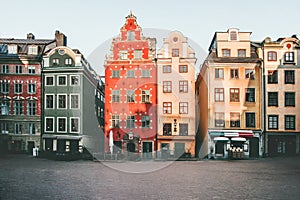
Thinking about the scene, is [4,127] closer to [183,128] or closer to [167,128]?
[167,128]

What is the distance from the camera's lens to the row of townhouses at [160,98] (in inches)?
2007

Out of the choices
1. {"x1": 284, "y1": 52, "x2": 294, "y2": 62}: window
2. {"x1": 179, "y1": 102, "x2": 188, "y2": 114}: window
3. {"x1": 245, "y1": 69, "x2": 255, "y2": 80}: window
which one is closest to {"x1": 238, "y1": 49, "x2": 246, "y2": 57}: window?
{"x1": 245, "y1": 69, "x2": 255, "y2": 80}: window

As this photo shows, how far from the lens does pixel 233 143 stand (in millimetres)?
50062

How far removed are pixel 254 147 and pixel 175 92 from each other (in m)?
12.6

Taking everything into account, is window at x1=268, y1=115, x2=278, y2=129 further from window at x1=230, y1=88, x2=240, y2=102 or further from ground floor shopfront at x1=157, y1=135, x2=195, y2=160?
ground floor shopfront at x1=157, y1=135, x2=195, y2=160

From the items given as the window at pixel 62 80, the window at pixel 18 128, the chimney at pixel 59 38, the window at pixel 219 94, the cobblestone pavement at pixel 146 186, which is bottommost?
the cobblestone pavement at pixel 146 186

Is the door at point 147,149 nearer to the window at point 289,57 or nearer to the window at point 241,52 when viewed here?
the window at point 241,52

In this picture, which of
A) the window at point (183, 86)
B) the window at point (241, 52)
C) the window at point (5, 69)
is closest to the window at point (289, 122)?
the window at point (241, 52)

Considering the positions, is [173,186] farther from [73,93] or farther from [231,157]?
[73,93]

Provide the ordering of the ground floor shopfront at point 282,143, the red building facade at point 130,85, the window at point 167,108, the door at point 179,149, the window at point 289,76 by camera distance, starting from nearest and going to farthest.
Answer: the ground floor shopfront at point 282,143, the door at point 179,149, the window at point 289,76, the window at point 167,108, the red building facade at point 130,85

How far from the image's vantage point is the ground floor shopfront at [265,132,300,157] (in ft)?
166

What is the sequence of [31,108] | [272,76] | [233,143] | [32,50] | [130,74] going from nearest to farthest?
[233,143]
[272,76]
[130,74]
[31,108]
[32,50]

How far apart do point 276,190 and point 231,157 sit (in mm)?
27093

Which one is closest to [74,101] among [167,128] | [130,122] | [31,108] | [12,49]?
[31,108]
